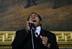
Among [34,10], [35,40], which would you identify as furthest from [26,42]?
[34,10]

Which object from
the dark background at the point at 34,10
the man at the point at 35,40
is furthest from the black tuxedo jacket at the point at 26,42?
the dark background at the point at 34,10

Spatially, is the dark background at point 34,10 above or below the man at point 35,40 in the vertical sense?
above

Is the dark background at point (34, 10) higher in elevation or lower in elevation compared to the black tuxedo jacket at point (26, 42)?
higher

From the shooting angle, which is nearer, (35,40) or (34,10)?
(35,40)

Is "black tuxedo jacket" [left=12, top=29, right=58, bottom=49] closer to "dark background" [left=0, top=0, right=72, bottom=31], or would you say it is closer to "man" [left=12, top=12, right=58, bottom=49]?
"man" [left=12, top=12, right=58, bottom=49]

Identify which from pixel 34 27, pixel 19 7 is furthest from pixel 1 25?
pixel 34 27

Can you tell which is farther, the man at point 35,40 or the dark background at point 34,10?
the dark background at point 34,10

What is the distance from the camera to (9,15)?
4371mm

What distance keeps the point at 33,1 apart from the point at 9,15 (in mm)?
624

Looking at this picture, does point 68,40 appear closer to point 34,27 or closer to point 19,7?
point 19,7

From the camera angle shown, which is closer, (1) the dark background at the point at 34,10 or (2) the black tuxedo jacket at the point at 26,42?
(2) the black tuxedo jacket at the point at 26,42

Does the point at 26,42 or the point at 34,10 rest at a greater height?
the point at 34,10

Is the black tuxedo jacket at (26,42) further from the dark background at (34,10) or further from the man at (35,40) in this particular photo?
the dark background at (34,10)

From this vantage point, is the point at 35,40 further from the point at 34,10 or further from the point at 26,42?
the point at 34,10
